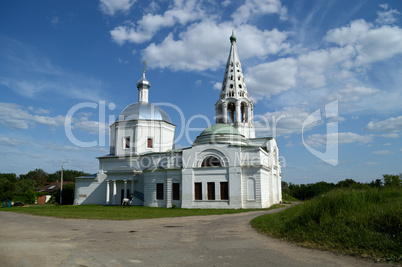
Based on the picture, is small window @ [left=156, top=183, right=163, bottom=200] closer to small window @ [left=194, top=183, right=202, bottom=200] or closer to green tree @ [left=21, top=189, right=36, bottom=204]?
small window @ [left=194, top=183, right=202, bottom=200]

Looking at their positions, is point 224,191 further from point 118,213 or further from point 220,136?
point 118,213

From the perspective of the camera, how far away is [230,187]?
92.3 feet

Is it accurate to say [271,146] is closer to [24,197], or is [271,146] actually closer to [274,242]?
[274,242]

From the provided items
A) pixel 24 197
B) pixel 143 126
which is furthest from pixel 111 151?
pixel 24 197

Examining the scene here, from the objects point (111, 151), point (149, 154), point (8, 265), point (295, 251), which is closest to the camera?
point (8, 265)

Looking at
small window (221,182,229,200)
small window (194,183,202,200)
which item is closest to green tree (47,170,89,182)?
small window (194,183,202,200)

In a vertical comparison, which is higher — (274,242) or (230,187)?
(230,187)

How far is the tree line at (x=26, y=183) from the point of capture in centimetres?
4530

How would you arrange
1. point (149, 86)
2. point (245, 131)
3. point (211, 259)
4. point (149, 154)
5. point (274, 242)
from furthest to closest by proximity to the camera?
1. point (149, 86)
2. point (245, 131)
3. point (149, 154)
4. point (274, 242)
5. point (211, 259)

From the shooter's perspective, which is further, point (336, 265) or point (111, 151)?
point (111, 151)

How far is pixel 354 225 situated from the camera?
8.76m

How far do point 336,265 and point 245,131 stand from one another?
29.8m

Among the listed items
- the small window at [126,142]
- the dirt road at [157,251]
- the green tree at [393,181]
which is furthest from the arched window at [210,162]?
the dirt road at [157,251]

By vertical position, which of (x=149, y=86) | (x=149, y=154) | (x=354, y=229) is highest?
(x=149, y=86)
